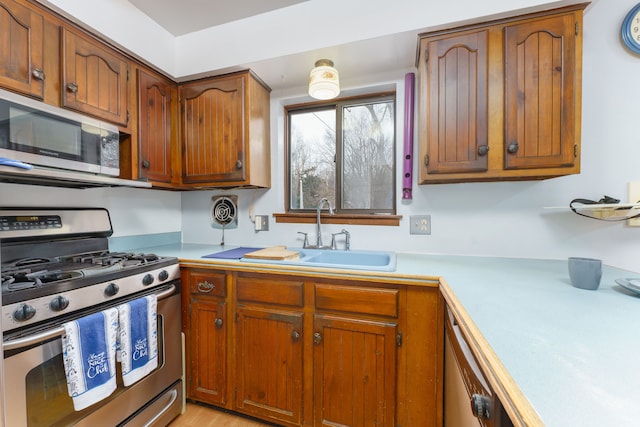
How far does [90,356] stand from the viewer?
1021 millimetres

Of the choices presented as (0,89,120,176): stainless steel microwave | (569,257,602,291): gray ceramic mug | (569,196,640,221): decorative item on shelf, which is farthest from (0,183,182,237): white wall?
(569,196,640,221): decorative item on shelf

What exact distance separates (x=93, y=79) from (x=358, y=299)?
1828 millimetres

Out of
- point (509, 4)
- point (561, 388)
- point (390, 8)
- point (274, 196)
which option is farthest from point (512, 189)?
point (274, 196)

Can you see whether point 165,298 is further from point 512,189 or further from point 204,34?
point 512,189

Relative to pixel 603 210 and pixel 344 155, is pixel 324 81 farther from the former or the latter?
pixel 603 210

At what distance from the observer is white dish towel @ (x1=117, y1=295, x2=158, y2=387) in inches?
45.1

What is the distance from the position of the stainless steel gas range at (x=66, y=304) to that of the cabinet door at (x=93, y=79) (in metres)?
0.61

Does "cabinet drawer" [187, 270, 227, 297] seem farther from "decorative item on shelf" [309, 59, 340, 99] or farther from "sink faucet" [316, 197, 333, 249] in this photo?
"decorative item on shelf" [309, 59, 340, 99]

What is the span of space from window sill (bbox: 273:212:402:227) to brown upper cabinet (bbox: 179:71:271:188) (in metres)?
0.33

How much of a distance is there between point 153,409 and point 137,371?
32 cm

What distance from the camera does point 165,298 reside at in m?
1.44

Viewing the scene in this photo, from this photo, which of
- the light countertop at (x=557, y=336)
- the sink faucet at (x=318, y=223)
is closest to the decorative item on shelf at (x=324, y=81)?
the sink faucet at (x=318, y=223)

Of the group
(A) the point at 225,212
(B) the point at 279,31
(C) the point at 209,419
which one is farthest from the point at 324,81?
(C) the point at 209,419

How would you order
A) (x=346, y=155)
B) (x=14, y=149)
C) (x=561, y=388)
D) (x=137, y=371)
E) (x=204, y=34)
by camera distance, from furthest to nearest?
(x=346, y=155)
(x=204, y=34)
(x=137, y=371)
(x=14, y=149)
(x=561, y=388)
